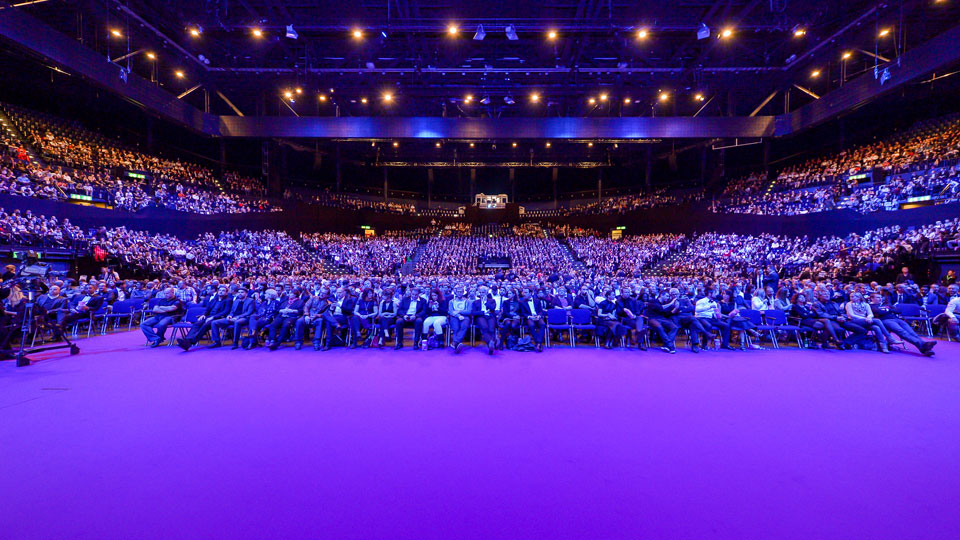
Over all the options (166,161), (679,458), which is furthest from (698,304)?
(166,161)

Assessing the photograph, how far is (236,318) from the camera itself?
Result: 784 cm

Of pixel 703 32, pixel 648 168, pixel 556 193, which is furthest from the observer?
pixel 556 193

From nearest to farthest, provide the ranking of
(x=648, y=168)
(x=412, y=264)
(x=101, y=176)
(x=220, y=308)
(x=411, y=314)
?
(x=411, y=314), (x=220, y=308), (x=101, y=176), (x=412, y=264), (x=648, y=168)

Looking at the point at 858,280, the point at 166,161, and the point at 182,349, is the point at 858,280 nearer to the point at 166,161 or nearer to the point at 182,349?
the point at 182,349

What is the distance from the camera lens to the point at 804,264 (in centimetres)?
1712

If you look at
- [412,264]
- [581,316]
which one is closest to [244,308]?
[581,316]

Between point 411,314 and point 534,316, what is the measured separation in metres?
2.28

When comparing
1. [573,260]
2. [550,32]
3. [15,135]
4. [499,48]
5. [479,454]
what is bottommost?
[479,454]

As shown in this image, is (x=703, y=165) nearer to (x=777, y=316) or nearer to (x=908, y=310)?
(x=908, y=310)

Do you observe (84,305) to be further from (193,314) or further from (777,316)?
(777,316)

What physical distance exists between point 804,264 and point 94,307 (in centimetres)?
2245

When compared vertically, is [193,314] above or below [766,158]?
below

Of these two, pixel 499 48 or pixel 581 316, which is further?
pixel 499 48

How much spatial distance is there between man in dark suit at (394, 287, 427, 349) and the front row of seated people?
2 centimetres
